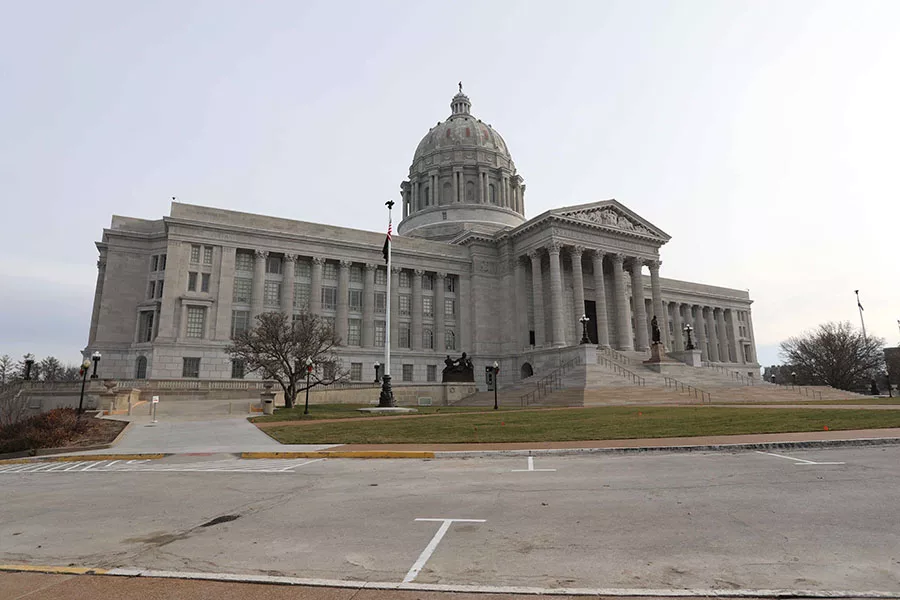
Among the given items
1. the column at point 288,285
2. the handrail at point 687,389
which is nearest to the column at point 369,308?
the column at point 288,285

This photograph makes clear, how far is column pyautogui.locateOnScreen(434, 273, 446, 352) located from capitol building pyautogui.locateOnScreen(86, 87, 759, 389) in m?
0.18

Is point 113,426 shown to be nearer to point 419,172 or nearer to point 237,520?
point 237,520

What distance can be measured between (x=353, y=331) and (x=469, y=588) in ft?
184

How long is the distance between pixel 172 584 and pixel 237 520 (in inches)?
101

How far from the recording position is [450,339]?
2530 inches

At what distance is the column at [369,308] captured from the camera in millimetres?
58938

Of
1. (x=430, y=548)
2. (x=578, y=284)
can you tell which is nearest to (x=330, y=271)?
(x=578, y=284)

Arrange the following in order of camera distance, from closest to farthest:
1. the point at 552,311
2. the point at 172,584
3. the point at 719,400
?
the point at 172,584
the point at 719,400
the point at 552,311

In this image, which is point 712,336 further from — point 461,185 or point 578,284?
point 461,185

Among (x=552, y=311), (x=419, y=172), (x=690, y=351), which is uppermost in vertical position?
(x=419, y=172)

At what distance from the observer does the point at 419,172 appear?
287 feet

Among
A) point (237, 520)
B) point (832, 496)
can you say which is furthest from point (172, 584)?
point (832, 496)

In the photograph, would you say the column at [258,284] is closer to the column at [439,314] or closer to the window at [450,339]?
the column at [439,314]

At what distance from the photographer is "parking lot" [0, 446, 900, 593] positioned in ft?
16.1
